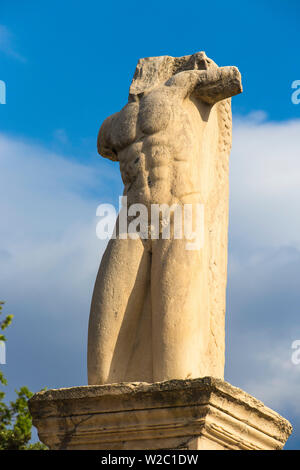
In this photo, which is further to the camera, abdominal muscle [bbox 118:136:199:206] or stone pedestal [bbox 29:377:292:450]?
abdominal muscle [bbox 118:136:199:206]

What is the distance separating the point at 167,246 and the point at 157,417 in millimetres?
1531

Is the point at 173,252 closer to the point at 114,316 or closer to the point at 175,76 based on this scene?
the point at 114,316

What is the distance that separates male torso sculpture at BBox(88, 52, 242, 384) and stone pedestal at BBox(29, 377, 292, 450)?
499 millimetres

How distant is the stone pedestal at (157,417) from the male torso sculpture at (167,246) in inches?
19.7

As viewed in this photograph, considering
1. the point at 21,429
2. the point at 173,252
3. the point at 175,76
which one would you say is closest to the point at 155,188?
the point at 173,252

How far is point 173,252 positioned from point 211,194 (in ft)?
3.07

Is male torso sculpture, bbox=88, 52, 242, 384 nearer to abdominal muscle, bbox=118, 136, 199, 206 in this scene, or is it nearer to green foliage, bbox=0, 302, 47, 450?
abdominal muscle, bbox=118, 136, 199, 206

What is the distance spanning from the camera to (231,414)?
691 centimetres

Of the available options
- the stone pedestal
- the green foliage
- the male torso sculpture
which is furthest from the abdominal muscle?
the green foliage

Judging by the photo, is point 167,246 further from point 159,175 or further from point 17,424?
point 17,424

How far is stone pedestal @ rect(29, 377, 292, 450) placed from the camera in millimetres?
6746

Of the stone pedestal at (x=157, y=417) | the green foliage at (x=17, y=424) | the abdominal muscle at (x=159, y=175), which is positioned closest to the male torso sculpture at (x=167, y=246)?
the abdominal muscle at (x=159, y=175)

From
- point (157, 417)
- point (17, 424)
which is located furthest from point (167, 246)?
point (17, 424)

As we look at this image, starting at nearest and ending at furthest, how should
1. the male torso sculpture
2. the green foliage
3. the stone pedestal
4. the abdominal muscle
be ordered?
the stone pedestal
the male torso sculpture
the abdominal muscle
the green foliage
